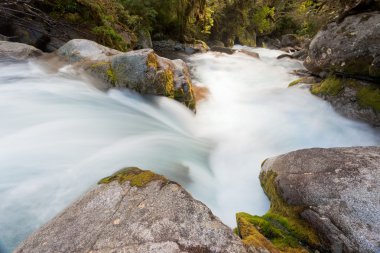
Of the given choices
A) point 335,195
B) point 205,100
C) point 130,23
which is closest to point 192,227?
point 335,195

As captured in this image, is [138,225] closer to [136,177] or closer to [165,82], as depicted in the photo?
[136,177]

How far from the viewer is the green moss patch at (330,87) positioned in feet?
A: 22.9

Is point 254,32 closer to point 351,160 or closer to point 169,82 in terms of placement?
point 169,82

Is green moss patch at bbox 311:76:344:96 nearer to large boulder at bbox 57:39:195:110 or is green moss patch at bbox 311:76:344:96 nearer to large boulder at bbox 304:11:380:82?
large boulder at bbox 304:11:380:82

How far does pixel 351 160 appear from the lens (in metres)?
3.40

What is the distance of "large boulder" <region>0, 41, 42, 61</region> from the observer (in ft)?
22.9

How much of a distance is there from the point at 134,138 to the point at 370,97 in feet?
16.4

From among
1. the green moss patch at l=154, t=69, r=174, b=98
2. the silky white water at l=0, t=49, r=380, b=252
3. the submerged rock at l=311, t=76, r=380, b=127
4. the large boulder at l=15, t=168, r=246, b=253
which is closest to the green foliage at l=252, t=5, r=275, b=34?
the silky white water at l=0, t=49, r=380, b=252

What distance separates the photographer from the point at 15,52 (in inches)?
283

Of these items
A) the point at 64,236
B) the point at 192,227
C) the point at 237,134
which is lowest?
the point at 237,134

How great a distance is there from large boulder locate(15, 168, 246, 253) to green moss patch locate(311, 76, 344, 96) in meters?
5.95

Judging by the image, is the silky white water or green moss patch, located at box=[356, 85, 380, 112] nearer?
the silky white water

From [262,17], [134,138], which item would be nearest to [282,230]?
[134,138]

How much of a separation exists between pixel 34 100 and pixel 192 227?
4675mm
